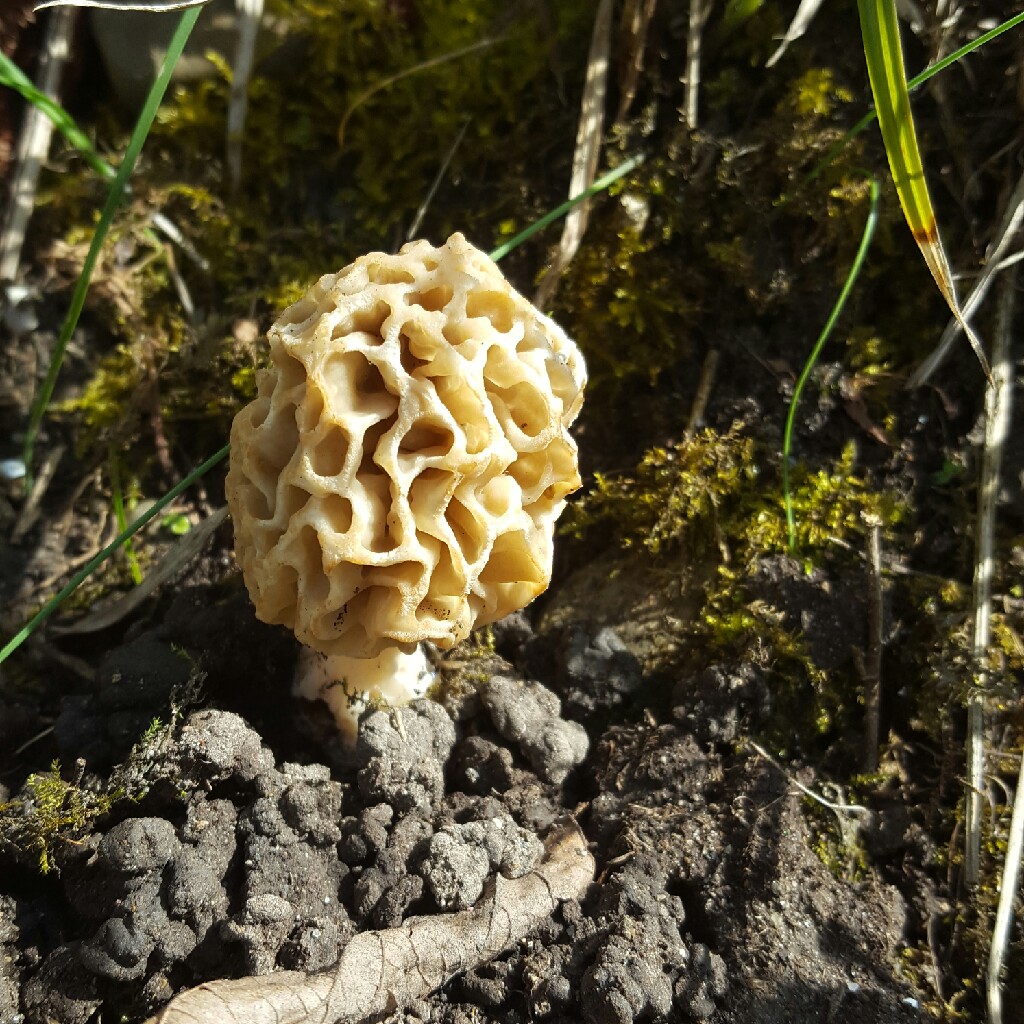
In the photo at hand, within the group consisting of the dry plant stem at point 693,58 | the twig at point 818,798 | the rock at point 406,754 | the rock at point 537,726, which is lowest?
the rock at point 406,754

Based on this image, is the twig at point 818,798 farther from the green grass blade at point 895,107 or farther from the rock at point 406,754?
the green grass blade at point 895,107

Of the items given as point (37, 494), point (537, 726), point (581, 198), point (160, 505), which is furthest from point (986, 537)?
point (37, 494)

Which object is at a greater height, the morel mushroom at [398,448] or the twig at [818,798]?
the morel mushroom at [398,448]

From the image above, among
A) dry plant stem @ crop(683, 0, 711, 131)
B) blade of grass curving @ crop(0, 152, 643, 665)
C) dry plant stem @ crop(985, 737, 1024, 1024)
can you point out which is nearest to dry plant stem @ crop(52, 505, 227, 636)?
blade of grass curving @ crop(0, 152, 643, 665)

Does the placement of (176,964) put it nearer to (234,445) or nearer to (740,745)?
(234,445)

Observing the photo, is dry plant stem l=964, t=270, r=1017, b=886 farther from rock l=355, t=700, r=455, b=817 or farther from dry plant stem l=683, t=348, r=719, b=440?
rock l=355, t=700, r=455, b=817

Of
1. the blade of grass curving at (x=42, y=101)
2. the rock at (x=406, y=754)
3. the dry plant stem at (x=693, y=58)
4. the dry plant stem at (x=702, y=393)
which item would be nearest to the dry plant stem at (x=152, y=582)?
the rock at (x=406, y=754)

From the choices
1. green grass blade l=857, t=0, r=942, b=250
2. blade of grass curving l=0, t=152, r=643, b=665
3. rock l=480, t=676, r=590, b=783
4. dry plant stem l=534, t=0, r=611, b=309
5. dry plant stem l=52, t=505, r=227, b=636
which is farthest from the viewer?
dry plant stem l=534, t=0, r=611, b=309
